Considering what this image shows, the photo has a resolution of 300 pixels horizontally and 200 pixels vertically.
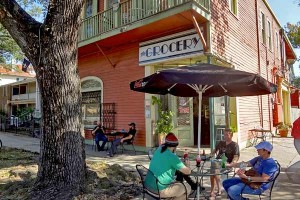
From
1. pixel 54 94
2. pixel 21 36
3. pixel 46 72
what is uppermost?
pixel 21 36

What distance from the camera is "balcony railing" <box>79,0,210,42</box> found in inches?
351

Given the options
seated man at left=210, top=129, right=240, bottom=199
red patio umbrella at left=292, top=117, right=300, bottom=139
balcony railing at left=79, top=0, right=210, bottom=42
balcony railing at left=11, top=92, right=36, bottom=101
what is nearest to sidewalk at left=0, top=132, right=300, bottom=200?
seated man at left=210, top=129, right=240, bottom=199

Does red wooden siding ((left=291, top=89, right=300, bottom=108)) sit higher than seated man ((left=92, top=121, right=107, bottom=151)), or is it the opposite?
red wooden siding ((left=291, top=89, right=300, bottom=108))

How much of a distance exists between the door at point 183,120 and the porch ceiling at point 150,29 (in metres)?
2.66

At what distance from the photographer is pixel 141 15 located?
961 cm

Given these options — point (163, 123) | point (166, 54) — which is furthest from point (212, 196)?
point (166, 54)

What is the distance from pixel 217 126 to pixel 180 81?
657 cm

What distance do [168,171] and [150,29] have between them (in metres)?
6.68

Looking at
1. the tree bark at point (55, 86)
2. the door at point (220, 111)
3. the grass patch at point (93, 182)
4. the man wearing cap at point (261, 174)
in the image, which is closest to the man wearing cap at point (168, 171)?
the man wearing cap at point (261, 174)

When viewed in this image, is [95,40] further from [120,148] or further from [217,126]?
[217,126]

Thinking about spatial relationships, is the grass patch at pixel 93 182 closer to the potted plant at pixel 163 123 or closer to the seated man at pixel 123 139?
the seated man at pixel 123 139

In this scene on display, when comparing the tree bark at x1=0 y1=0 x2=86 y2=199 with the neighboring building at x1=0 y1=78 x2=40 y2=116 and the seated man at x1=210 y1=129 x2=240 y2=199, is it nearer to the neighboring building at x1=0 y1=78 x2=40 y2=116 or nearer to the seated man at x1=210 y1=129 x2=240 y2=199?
the seated man at x1=210 y1=129 x2=240 y2=199

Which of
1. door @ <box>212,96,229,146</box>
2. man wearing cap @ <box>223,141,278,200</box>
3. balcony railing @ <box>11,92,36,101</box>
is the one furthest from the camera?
balcony railing @ <box>11,92,36,101</box>

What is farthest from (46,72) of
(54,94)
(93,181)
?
(93,181)
